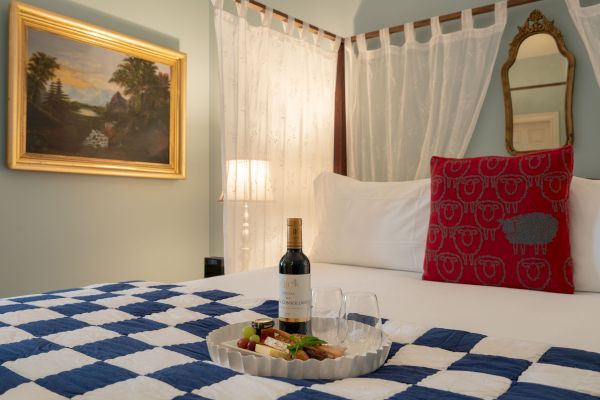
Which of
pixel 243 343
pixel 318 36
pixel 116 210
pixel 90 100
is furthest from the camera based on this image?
pixel 116 210

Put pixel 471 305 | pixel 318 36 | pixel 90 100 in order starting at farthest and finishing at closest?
pixel 90 100, pixel 318 36, pixel 471 305

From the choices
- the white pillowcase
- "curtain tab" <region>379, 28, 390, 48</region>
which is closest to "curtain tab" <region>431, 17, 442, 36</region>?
"curtain tab" <region>379, 28, 390, 48</region>

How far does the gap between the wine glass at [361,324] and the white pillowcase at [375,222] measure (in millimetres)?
1208

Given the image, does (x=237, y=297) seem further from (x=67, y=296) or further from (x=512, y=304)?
(x=512, y=304)

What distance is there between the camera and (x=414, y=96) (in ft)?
9.12

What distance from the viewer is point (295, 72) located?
9.39 ft

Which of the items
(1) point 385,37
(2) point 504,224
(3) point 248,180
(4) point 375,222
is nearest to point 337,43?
(1) point 385,37

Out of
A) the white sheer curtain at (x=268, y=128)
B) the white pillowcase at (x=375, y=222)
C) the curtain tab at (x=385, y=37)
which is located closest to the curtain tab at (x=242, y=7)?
the white sheer curtain at (x=268, y=128)

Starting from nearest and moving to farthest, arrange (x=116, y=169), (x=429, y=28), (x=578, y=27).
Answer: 1. (x=578, y=27)
2. (x=429, y=28)
3. (x=116, y=169)

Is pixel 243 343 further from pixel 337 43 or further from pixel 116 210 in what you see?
pixel 116 210

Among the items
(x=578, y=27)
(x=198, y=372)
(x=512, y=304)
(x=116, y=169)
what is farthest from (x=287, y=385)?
(x=116, y=169)

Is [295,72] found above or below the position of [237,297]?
above

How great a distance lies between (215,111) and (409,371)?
3311 mm

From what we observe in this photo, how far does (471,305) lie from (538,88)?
4.68ft
